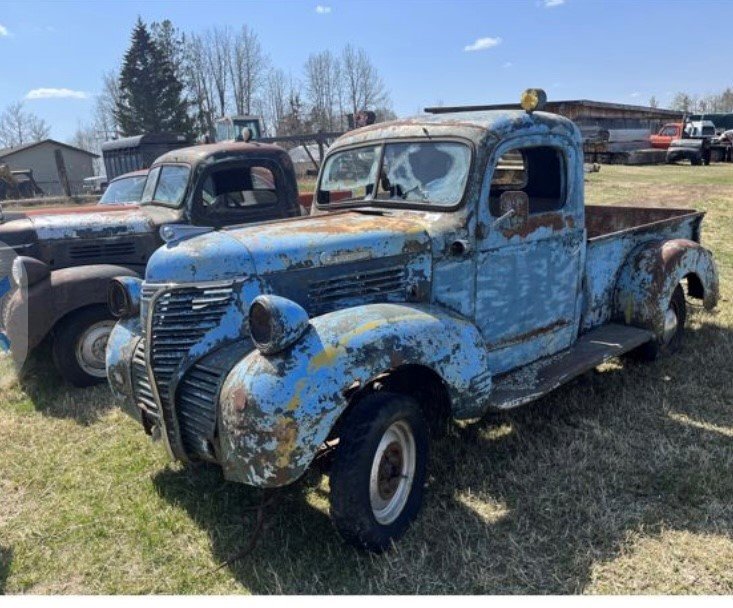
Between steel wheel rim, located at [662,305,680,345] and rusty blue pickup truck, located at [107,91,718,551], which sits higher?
rusty blue pickup truck, located at [107,91,718,551]

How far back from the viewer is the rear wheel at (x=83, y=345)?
532 centimetres

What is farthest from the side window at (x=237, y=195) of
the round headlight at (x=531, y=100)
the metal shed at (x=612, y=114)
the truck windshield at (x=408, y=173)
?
the metal shed at (x=612, y=114)

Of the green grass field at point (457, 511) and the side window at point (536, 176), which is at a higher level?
the side window at point (536, 176)

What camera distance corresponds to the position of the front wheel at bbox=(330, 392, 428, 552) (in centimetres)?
286

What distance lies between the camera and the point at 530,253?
404 centimetres

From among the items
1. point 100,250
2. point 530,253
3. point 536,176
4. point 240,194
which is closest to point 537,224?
point 530,253

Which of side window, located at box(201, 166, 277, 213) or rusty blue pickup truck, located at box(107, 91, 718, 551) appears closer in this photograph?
rusty blue pickup truck, located at box(107, 91, 718, 551)

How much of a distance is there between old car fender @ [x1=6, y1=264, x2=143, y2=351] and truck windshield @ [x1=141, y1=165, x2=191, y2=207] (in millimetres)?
1225

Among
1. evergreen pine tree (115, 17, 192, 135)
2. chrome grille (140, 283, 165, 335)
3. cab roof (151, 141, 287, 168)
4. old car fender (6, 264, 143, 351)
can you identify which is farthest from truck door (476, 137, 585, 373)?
evergreen pine tree (115, 17, 192, 135)

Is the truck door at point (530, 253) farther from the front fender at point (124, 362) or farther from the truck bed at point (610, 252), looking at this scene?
the front fender at point (124, 362)

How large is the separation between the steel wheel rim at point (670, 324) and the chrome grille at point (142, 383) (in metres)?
4.08

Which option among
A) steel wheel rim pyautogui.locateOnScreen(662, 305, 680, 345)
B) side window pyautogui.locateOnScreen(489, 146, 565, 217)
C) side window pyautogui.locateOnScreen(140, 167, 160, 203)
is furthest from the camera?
side window pyautogui.locateOnScreen(140, 167, 160, 203)

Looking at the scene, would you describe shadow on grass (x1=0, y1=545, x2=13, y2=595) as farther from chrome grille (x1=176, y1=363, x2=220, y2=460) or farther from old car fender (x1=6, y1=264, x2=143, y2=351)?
old car fender (x1=6, y1=264, x2=143, y2=351)

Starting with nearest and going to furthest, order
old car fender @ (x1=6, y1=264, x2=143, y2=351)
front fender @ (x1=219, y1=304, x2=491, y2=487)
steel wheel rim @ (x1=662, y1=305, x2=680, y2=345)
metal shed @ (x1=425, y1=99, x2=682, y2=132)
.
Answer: front fender @ (x1=219, y1=304, x2=491, y2=487) → old car fender @ (x1=6, y1=264, x2=143, y2=351) → steel wheel rim @ (x1=662, y1=305, x2=680, y2=345) → metal shed @ (x1=425, y1=99, x2=682, y2=132)
